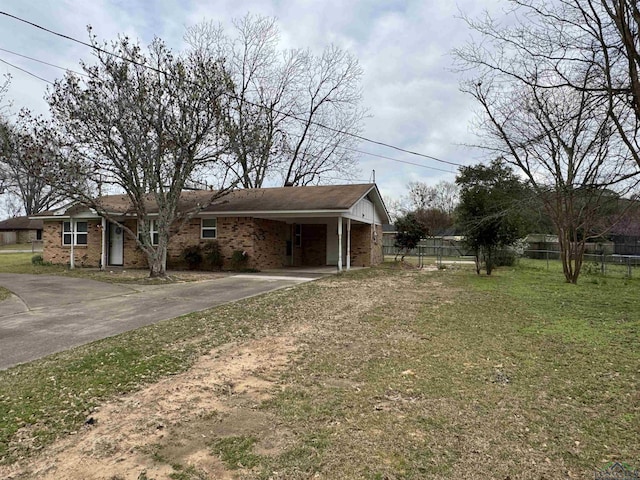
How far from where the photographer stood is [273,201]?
1714 cm

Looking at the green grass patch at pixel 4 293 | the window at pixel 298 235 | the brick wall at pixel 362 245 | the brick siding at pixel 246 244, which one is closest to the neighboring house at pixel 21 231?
the brick siding at pixel 246 244

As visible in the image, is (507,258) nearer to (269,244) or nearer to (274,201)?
(269,244)

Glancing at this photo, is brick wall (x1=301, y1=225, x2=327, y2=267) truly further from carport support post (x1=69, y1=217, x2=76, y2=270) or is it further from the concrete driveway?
carport support post (x1=69, y1=217, x2=76, y2=270)

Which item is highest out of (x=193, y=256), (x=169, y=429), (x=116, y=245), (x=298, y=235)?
(x=298, y=235)

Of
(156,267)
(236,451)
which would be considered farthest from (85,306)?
(236,451)

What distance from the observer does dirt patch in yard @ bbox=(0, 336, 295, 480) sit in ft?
8.65

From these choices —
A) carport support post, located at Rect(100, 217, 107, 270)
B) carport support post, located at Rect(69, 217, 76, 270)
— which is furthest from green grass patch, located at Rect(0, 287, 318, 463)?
carport support post, located at Rect(69, 217, 76, 270)

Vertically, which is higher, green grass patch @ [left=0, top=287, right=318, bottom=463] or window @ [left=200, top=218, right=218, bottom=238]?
window @ [left=200, top=218, right=218, bottom=238]

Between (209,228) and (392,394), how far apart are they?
14.5 meters

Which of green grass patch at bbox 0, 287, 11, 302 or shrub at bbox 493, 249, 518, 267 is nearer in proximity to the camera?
green grass patch at bbox 0, 287, 11, 302

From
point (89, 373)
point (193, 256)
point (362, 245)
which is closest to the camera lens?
point (89, 373)

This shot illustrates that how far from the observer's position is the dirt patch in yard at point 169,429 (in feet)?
8.65

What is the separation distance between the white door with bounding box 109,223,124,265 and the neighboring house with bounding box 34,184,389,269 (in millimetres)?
45

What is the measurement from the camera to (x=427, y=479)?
249 centimetres
